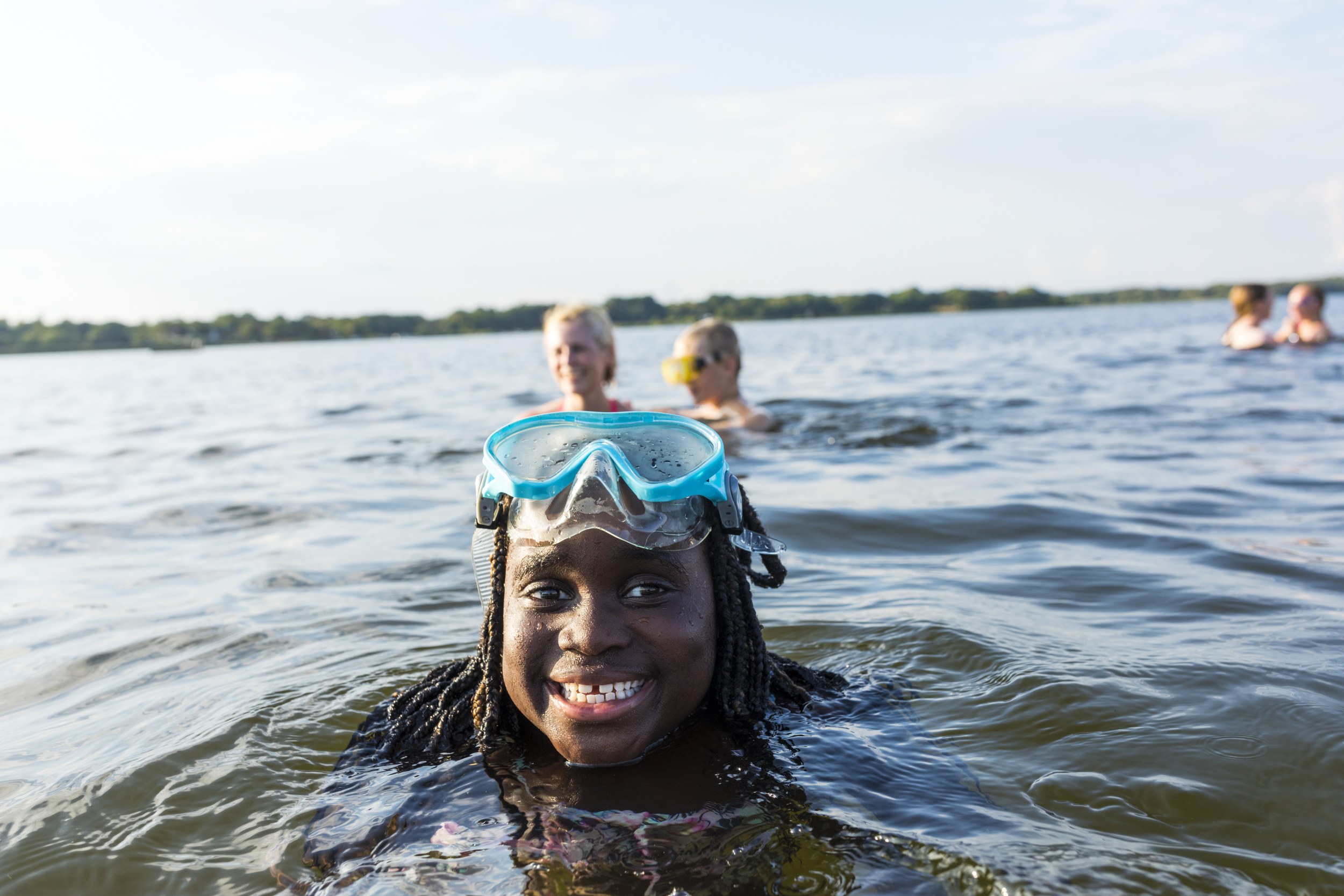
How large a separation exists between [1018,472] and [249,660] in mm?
6116

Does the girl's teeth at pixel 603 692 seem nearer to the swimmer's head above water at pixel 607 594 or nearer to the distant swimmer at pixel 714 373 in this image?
the swimmer's head above water at pixel 607 594

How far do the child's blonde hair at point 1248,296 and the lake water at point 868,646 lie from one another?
9282 millimetres

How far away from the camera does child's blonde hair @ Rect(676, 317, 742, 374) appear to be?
10.4 m

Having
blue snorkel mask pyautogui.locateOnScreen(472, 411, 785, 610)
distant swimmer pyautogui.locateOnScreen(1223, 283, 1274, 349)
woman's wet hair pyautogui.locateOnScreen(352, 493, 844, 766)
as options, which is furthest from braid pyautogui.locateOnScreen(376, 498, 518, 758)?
distant swimmer pyautogui.locateOnScreen(1223, 283, 1274, 349)

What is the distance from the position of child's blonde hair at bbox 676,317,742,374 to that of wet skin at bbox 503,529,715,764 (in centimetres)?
774

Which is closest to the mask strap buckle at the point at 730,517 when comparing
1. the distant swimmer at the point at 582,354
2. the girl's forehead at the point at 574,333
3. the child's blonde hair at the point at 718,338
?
the distant swimmer at the point at 582,354

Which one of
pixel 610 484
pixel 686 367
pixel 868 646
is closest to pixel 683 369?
pixel 686 367

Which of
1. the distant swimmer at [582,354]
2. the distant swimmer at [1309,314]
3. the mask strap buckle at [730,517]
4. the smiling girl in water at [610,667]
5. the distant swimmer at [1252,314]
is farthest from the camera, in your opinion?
the distant swimmer at [1252,314]

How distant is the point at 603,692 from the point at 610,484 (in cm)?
57

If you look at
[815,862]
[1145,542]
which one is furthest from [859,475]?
[815,862]

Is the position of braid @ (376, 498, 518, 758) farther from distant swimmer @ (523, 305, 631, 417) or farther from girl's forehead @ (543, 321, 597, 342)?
girl's forehead @ (543, 321, 597, 342)

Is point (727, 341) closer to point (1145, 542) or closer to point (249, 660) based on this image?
point (1145, 542)

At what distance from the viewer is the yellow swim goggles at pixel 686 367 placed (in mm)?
10359

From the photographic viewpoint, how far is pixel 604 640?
2.54 metres
